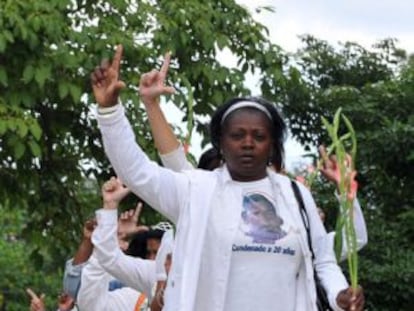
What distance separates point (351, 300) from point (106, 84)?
3.38 feet

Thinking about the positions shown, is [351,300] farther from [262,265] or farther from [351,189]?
[351,189]

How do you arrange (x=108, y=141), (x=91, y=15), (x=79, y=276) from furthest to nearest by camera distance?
1. (x=91, y=15)
2. (x=79, y=276)
3. (x=108, y=141)

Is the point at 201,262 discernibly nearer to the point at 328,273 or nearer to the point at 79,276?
the point at 328,273

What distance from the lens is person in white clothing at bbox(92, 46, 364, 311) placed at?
4043 mm

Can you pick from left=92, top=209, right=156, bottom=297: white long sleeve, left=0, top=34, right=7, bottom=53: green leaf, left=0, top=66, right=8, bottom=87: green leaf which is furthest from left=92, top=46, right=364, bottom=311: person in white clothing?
left=0, top=66, right=8, bottom=87: green leaf

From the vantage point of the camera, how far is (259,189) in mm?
4266

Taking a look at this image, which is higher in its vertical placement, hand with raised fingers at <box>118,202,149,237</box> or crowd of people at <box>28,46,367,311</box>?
hand with raised fingers at <box>118,202,149,237</box>

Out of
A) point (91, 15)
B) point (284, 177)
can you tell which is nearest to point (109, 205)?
point (284, 177)

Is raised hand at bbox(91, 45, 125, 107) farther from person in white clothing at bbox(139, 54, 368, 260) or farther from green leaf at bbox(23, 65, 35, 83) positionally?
green leaf at bbox(23, 65, 35, 83)

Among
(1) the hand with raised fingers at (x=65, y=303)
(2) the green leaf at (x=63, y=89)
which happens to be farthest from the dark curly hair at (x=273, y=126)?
(2) the green leaf at (x=63, y=89)

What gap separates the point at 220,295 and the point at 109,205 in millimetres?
985

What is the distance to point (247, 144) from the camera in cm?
421

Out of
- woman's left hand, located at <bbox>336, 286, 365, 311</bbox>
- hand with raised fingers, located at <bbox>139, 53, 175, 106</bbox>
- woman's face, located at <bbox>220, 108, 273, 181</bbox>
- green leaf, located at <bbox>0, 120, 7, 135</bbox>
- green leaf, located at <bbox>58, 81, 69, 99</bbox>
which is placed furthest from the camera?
green leaf, located at <bbox>58, 81, 69, 99</bbox>

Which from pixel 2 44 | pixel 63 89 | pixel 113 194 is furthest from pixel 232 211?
pixel 63 89
